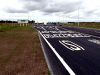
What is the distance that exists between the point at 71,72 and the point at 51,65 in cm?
160

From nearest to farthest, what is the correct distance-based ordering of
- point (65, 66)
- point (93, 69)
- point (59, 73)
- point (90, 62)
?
1. point (59, 73)
2. point (93, 69)
3. point (65, 66)
4. point (90, 62)

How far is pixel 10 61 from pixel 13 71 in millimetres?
2078

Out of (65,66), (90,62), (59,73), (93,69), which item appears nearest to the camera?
(59,73)

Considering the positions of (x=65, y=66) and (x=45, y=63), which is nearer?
(x=65, y=66)

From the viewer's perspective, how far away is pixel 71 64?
940cm

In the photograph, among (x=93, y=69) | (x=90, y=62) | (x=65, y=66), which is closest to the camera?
(x=93, y=69)

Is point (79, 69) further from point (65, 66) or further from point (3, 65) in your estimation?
point (3, 65)

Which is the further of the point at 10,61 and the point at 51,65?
the point at 10,61

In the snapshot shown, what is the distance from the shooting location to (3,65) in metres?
9.37

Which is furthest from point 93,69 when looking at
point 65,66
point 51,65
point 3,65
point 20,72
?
point 3,65

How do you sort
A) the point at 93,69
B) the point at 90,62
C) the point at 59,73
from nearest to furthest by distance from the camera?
the point at 59,73
the point at 93,69
the point at 90,62

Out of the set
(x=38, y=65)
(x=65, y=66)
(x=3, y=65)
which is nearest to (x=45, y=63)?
(x=38, y=65)

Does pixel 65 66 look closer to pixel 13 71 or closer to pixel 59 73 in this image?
pixel 59 73

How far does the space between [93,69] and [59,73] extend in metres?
1.42
